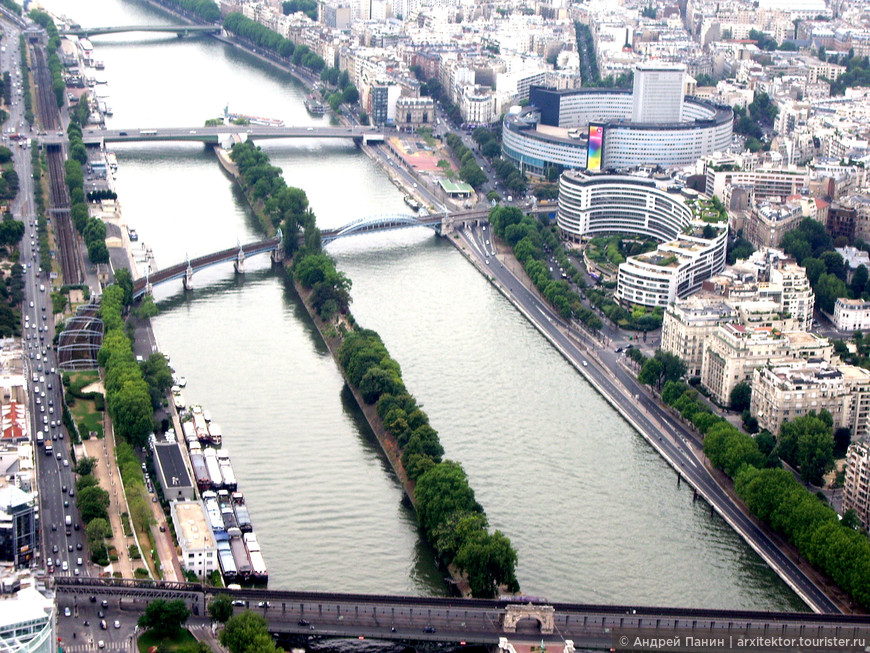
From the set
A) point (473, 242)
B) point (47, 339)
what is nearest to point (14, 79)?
point (473, 242)

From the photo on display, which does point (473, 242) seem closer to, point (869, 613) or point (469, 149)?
point (469, 149)

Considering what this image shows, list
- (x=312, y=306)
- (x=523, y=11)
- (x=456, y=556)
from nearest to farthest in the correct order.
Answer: (x=456, y=556) < (x=312, y=306) < (x=523, y=11)

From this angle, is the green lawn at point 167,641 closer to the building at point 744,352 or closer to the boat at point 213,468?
the boat at point 213,468

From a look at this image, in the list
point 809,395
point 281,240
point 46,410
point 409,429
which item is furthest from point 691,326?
point 46,410

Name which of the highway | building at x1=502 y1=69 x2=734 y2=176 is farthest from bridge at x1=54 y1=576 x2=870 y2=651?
building at x1=502 y1=69 x2=734 y2=176

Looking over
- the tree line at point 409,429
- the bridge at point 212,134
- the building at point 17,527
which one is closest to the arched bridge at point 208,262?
the tree line at point 409,429

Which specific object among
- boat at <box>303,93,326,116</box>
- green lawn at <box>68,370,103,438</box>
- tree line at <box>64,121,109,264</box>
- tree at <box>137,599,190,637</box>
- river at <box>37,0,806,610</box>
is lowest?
boat at <box>303,93,326,116</box>

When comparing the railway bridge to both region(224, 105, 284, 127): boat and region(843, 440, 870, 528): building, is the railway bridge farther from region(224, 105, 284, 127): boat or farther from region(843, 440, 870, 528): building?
region(843, 440, 870, 528): building
